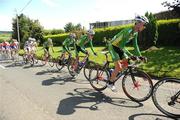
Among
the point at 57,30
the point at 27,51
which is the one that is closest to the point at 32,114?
the point at 27,51

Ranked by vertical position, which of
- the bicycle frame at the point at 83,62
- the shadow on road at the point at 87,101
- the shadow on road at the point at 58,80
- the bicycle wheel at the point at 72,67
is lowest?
the shadow on road at the point at 58,80

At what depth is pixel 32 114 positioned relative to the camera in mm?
8062

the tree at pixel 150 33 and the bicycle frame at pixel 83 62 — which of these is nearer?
the bicycle frame at pixel 83 62

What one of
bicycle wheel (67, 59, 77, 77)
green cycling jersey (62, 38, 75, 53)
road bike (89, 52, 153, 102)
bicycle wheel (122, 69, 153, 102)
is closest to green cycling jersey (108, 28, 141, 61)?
road bike (89, 52, 153, 102)

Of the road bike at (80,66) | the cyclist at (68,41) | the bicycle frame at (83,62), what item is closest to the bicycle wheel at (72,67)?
the road bike at (80,66)

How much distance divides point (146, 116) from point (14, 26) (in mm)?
68980

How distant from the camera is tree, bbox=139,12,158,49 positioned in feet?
80.0

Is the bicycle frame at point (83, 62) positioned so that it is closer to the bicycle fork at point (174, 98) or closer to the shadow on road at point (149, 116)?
the shadow on road at point (149, 116)

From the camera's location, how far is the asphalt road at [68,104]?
7594 millimetres

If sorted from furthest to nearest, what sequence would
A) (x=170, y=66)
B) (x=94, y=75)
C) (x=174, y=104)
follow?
(x=170, y=66), (x=94, y=75), (x=174, y=104)

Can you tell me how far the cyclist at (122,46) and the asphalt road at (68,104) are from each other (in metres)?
0.91

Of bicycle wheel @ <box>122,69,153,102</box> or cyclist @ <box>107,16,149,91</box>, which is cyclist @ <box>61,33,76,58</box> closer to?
cyclist @ <box>107,16,149,91</box>

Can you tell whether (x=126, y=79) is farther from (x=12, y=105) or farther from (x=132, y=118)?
(x=12, y=105)

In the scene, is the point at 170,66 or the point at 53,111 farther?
the point at 170,66
